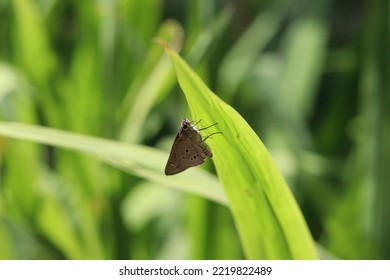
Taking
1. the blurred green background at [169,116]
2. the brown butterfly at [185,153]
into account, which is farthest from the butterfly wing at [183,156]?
the blurred green background at [169,116]

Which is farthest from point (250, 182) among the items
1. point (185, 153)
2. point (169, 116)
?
point (169, 116)

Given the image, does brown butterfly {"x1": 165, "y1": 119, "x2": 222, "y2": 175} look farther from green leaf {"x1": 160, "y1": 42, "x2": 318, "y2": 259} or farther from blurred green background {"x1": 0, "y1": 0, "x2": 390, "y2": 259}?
blurred green background {"x1": 0, "y1": 0, "x2": 390, "y2": 259}

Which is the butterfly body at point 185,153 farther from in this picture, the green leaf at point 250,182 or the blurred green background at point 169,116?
the blurred green background at point 169,116

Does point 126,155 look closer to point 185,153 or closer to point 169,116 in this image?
point 185,153

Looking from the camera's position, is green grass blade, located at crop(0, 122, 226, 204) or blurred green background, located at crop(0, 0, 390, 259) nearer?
green grass blade, located at crop(0, 122, 226, 204)

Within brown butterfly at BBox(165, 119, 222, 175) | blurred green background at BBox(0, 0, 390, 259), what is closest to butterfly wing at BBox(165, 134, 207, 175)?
brown butterfly at BBox(165, 119, 222, 175)
